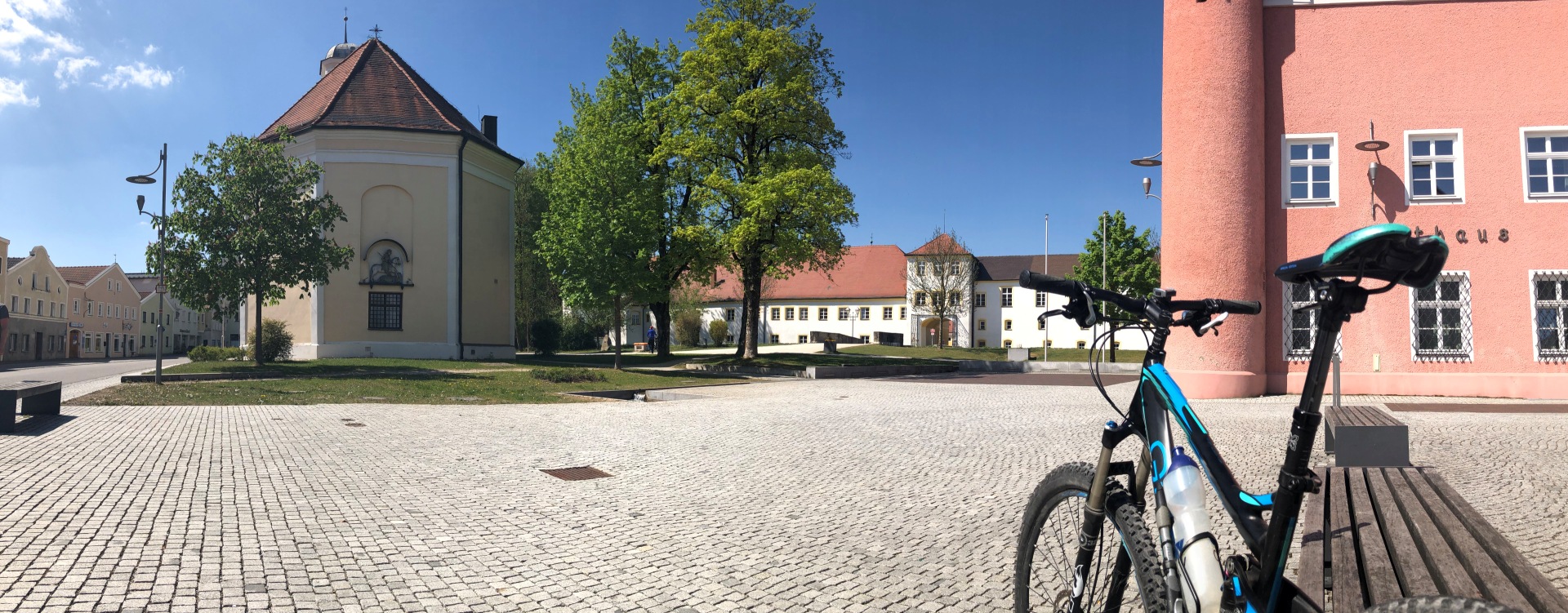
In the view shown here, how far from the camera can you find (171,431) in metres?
11.1

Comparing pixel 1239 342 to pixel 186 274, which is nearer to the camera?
pixel 1239 342

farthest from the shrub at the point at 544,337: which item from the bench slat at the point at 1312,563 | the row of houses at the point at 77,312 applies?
the bench slat at the point at 1312,563

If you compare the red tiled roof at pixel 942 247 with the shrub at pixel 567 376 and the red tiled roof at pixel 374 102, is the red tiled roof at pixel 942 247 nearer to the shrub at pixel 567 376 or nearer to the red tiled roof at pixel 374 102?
the red tiled roof at pixel 374 102

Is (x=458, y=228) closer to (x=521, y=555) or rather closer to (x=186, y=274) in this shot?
(x=186, y=274)

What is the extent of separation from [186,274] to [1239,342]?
25138mm

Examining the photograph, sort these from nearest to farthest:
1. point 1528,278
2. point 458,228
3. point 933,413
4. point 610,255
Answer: point 933,413 → point 1528,278 → point 610,255 → point 458,228

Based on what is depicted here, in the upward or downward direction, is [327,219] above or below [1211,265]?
above

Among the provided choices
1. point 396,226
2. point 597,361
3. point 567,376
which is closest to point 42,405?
point 567,376

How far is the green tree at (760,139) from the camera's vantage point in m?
30.4

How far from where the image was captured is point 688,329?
214 ft

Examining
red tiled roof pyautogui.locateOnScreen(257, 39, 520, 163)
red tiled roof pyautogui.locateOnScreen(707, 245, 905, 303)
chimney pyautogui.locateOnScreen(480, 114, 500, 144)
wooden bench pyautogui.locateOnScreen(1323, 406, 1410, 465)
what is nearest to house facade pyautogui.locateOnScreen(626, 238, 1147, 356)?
red tiled roof pyautogui.locateOnScreen(707, 245, 905, 303)

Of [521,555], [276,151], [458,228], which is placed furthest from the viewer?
[458,228]

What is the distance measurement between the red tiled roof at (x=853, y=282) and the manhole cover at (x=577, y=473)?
213ft

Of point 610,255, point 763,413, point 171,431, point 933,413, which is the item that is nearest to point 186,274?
point 610,255
